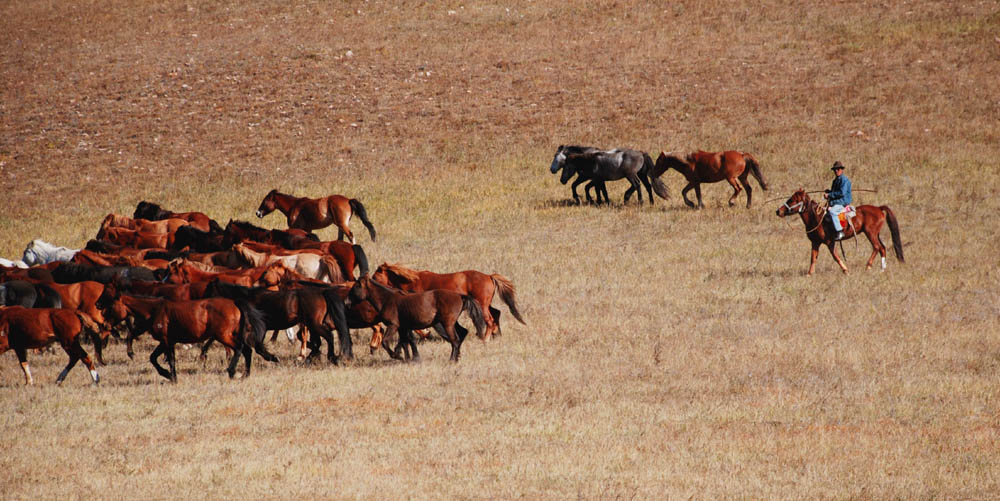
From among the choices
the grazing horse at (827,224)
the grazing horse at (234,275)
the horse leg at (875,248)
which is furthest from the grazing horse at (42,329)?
the horse leg at (875,248)

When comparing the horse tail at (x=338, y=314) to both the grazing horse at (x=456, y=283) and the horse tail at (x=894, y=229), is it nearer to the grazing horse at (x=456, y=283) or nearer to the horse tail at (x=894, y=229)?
the grazing horse at (x=456, y=283)

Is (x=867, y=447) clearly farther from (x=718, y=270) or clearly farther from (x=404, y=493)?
(x=718, y=270)

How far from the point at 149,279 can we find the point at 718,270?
9.49 meters

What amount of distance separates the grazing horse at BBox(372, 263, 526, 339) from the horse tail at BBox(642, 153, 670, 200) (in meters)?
11.9

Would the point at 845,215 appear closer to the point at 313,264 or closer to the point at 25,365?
the point at 313,264

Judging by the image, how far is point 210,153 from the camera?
113 ft

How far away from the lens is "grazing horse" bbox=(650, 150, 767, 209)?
23922 millimetres

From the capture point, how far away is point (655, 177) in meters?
25.4

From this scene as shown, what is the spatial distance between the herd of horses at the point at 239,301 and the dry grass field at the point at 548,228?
0.47 m

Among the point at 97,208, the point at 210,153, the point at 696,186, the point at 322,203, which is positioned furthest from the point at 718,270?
the point at 210,153

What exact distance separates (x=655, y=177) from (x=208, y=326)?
49.9ft

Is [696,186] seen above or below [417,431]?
above

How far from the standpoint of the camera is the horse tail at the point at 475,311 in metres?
12.8

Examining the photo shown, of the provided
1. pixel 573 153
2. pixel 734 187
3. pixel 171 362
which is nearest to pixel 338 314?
pixel 171 362
